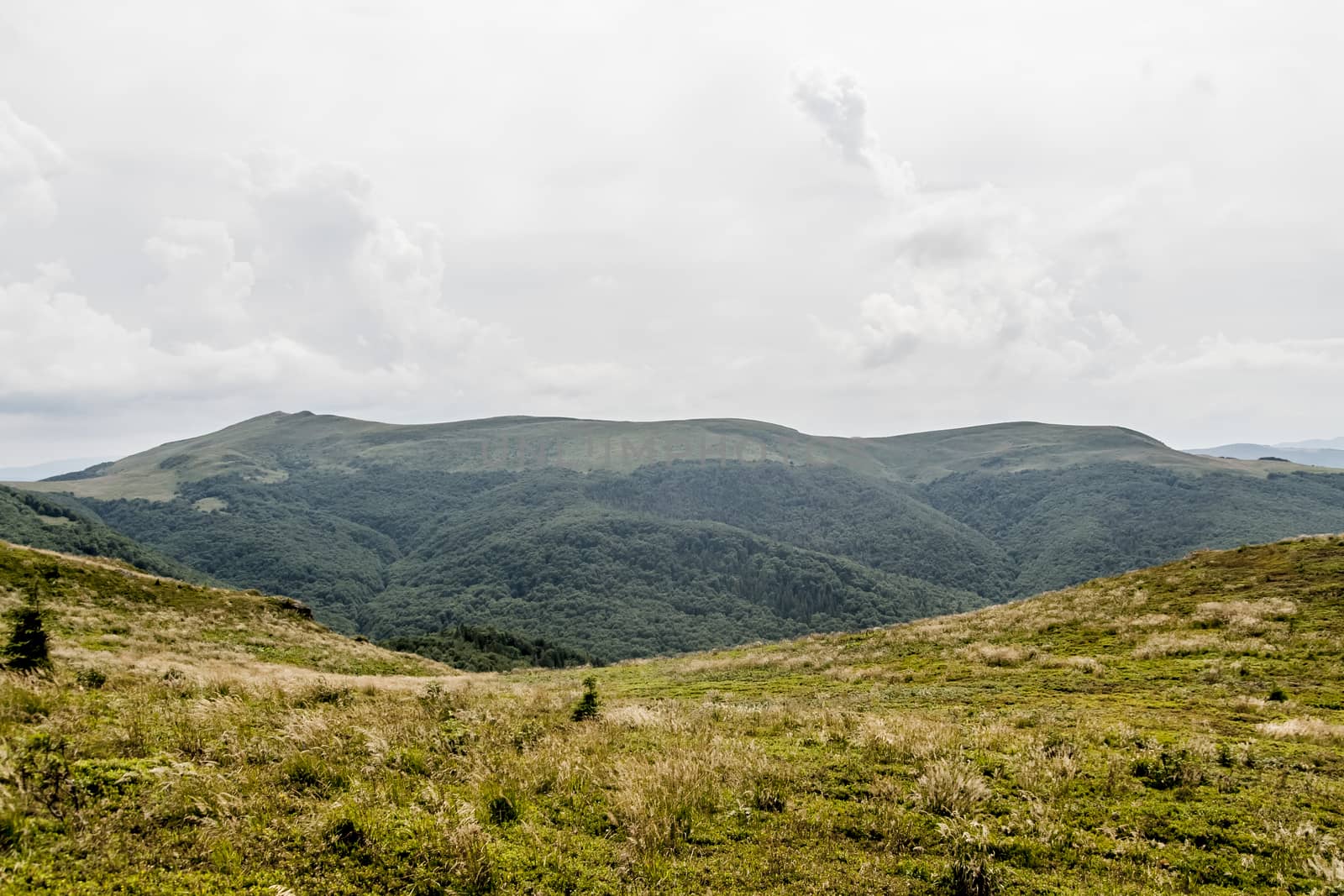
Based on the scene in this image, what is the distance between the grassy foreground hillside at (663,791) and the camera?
19.5ft

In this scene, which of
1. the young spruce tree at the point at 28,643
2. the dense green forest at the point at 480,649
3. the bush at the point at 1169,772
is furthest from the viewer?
the dense green forest at the point at 480,649

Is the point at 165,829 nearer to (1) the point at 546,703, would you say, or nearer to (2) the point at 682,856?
(2) the point at 682,856

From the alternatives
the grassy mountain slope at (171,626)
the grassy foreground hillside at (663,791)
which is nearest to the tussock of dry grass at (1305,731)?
the grassy foreground hillside at (663,791)

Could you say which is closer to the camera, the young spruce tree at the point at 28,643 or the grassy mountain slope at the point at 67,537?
the young spruce tree at the point at 28,643

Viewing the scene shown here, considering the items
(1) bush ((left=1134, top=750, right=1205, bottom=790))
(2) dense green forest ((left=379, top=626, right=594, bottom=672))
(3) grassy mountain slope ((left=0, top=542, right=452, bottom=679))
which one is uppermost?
(1) bush ((left=1134, top=750, right=1205, bottom=790))

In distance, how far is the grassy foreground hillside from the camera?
19.5 ft

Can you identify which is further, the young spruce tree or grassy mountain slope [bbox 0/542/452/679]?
grassy mountain slope [bbox 0/542/452/679]

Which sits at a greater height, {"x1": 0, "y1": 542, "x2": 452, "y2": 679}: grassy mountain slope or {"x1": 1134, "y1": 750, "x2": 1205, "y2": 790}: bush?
{"x1": 1134, "y1": 750, "x2": 1205, "y2": 790}: bush

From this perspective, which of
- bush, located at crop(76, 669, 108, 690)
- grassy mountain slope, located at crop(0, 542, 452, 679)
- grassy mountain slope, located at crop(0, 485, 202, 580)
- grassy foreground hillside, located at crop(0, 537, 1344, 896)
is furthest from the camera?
grassy mountain slope, located at crop(0, 485, 202, 580)

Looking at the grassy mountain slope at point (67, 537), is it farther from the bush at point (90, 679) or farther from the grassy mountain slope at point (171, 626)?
the bush at point (90, 679)

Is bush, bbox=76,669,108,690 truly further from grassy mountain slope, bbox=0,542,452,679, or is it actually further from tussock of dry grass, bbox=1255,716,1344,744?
tussock of dry grass, bbox=1255,716,1344,744

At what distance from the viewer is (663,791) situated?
8.34 meters

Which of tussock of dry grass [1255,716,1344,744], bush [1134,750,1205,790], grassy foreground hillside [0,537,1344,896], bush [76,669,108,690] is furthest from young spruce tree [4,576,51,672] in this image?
tussock of dry grass [1255,716,1344,744]

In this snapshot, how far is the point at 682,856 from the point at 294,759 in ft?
18.0
